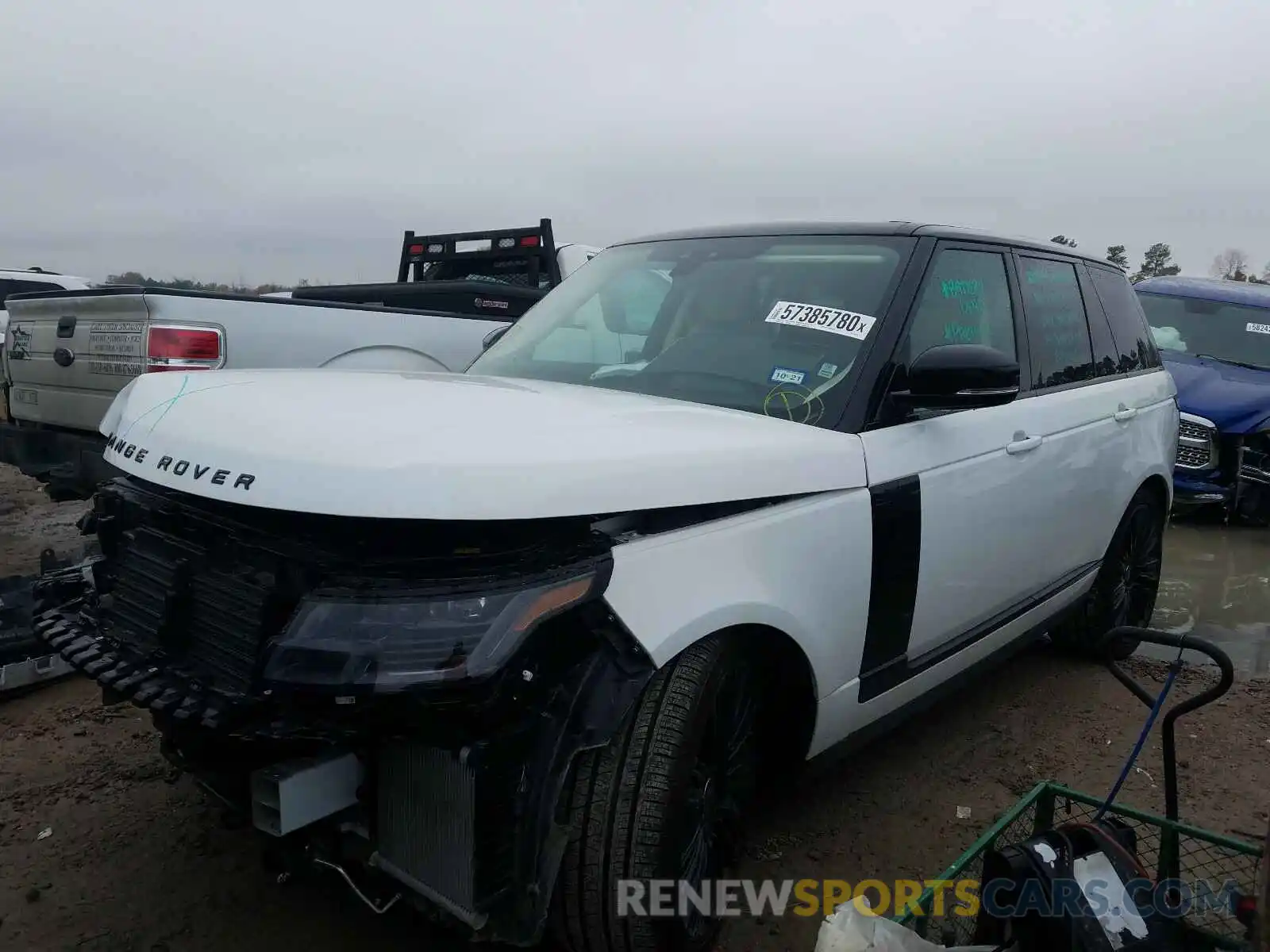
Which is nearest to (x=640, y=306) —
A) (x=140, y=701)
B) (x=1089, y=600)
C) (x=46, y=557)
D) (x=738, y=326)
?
(x=738, y=326)

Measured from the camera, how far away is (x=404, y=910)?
2.50 meters

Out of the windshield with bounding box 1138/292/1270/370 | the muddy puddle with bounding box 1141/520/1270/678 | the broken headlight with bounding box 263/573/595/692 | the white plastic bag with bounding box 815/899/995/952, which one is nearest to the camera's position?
the broken headlight with bounding box 263/573/595/692

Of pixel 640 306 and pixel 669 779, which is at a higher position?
pixel 640 306

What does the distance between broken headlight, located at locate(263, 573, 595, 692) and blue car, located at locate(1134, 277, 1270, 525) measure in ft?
22.5

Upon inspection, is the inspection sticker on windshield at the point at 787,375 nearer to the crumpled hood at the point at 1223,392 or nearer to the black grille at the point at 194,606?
the black grille at the point at 194,606

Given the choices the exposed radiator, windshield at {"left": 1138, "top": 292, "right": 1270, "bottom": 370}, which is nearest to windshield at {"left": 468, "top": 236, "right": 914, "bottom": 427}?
the exposed radiator

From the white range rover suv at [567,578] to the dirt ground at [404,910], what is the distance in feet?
1.36

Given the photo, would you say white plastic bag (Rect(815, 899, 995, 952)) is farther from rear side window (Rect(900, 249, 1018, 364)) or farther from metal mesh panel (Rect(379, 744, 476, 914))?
rear side window (Rect(900, 249, 1018, 364))

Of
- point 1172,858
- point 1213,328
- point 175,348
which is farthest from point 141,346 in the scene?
point 1213,328

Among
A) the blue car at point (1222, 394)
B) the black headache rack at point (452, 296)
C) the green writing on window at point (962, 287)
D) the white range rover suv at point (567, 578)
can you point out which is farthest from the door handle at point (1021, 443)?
the black headache rack at point (452, 296)

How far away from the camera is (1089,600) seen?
4.42 m

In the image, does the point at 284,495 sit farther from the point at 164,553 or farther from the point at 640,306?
the point at 640,306

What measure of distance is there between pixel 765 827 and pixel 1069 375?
7.02ft

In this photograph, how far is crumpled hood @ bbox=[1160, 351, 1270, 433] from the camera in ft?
25.3
